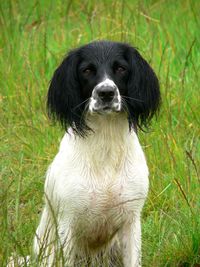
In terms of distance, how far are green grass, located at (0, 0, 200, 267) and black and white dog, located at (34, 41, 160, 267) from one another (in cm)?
20

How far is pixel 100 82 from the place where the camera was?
14.3 feet

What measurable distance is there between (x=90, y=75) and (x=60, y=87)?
21 cm

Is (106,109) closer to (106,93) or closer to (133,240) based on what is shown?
(106,93)

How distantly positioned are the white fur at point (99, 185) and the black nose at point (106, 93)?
21cm

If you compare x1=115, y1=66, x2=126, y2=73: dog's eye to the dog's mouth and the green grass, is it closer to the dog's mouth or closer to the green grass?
the dog's mouth

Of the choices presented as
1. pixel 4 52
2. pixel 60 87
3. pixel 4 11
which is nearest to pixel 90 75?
pixel 60 87

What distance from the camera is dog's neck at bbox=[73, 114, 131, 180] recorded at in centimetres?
452

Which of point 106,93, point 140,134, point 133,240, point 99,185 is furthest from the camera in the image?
point 140,134

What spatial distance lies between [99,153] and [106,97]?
0.39 m

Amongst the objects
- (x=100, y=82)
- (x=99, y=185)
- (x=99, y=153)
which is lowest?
(x=99, y=185)

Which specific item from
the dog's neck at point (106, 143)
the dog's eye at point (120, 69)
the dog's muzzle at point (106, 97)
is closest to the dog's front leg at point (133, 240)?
the dog's neck at point (106, 143)

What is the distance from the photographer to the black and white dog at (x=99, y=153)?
4465 mm

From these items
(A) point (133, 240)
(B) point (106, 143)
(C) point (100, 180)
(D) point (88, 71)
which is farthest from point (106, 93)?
(A) point (133, 240)

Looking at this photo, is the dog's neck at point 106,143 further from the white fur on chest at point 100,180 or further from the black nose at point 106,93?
the black nose at point 106,93
